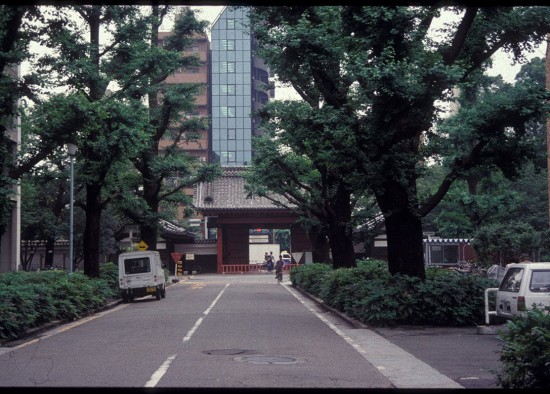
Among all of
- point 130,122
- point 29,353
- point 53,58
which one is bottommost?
point 29,353

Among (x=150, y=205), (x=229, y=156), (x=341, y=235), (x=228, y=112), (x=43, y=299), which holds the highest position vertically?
(x=228, y=112)

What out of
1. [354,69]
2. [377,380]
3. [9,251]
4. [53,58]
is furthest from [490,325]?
[9,251]

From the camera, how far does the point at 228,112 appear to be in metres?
95.1

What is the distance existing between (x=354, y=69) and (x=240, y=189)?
54.8 meters

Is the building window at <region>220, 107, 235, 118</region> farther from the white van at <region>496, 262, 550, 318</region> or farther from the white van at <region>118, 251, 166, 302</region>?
the white van at <region>496, 262, 550, 318</region>

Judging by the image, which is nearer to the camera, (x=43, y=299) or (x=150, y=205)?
(x=43, y=299)

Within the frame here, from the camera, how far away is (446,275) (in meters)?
21.0

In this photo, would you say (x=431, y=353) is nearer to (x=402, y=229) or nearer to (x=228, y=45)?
(x=402, y=229)

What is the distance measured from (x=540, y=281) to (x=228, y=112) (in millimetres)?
80668

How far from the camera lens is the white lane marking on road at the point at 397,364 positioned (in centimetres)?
1054

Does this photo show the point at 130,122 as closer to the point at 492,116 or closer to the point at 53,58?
the point at 53,58

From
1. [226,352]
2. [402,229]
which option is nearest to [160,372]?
[226,352]

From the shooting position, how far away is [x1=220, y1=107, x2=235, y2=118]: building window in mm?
94750

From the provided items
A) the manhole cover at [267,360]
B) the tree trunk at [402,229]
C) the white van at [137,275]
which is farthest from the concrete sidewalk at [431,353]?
the white van at [137,275]
